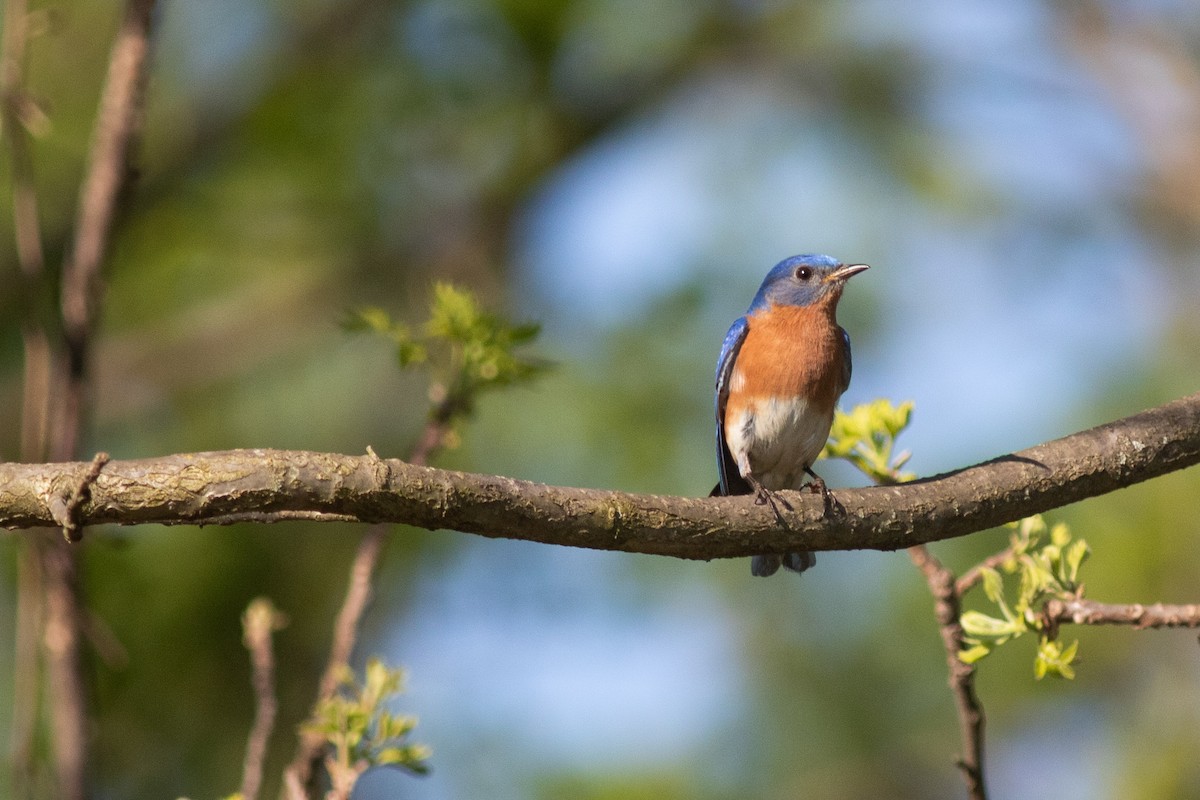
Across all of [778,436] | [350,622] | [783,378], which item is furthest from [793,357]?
[350,622]

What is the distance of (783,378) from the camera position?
21.7 feet

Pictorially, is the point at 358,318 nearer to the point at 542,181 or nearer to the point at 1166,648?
the point at 542,181

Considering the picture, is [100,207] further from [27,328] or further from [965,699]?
[965,699]

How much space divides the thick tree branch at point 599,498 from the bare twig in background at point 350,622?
0.79 meters

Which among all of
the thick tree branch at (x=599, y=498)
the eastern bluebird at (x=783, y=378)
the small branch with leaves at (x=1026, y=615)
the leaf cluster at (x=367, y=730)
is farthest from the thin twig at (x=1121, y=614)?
the eastern bluebird at (x=783, y=378)

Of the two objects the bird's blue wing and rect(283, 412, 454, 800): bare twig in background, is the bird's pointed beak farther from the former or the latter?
rect(283, 412, 454, 800): bare twig in background

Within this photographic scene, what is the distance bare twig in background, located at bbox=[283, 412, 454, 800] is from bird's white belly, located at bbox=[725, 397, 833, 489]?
2449 mm

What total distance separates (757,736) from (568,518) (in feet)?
25.6

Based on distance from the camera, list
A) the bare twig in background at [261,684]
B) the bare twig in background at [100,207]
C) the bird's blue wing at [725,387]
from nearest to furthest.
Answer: the bare twig in background at [261,684], the bare twig in background at [100,207], the bird's blue wing at [725,387]

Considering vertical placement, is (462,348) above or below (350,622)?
above

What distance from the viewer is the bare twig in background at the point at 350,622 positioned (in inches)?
144

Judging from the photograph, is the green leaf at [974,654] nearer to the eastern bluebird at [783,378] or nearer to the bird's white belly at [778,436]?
the eastern bluebird at [783,378]

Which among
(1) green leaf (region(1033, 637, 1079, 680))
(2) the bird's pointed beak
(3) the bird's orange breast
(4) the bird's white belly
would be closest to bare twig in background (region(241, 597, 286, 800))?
(1) green leaf (region(1033, 637, 1079, 680))

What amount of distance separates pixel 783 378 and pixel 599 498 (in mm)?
3630
